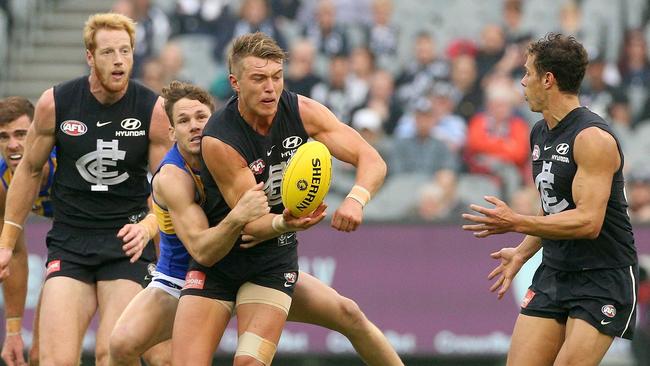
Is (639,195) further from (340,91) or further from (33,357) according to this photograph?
(33,357)

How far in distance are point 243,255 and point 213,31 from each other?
871cm

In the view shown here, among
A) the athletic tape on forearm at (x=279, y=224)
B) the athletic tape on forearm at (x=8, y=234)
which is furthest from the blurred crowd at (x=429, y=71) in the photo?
the athletic tape on forearm at (x=279, y=224)

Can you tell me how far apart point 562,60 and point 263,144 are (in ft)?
5.79

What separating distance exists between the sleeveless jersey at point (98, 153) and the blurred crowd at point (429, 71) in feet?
A: 18.4

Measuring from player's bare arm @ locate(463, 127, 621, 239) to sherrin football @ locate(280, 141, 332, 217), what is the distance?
0.84 meters

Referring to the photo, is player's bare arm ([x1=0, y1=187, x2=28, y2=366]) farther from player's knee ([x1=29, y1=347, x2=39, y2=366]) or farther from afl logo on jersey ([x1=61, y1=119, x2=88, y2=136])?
afl logo on jersey ([x1=61, y1=119, x2=88, y2=136])

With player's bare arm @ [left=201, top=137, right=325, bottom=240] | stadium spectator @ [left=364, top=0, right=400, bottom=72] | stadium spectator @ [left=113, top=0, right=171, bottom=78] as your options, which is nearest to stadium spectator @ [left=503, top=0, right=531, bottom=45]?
stadium spectator @ [left=364, top=0, right=400, bottom=72]

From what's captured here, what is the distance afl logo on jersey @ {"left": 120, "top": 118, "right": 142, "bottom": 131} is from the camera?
7.92m

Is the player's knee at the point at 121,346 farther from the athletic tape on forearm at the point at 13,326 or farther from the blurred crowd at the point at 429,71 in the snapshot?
the blurred crowd at the point at 429,71

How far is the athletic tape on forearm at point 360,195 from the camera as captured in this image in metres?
6.61

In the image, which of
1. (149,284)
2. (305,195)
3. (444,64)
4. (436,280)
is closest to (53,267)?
(149,284)

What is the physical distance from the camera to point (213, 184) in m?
6.96

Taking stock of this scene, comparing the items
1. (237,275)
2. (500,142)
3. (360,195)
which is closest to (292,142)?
(360,195)

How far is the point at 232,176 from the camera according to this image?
21.9 feet
